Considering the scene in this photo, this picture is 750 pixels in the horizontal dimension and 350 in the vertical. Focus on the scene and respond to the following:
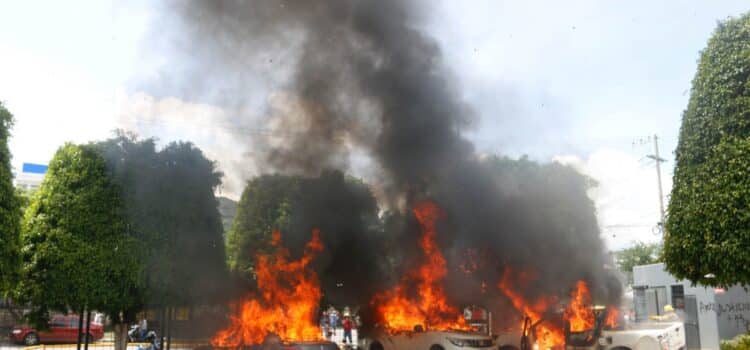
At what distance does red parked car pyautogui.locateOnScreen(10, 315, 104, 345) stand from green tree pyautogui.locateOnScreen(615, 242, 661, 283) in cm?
3885

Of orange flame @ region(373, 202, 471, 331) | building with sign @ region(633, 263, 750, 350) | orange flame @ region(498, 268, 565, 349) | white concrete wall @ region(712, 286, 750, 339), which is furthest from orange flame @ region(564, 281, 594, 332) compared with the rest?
white concrete wall @ region(712, 286, 750, 339)

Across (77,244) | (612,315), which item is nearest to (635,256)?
(612,315)

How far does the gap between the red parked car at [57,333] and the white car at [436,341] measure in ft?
49.3

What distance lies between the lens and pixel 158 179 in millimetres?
13977

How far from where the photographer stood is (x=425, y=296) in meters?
19.6

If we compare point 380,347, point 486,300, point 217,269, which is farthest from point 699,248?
point 486,300

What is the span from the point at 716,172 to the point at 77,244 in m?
12.7

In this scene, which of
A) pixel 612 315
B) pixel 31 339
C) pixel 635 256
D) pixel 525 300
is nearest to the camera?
pixel 525 300

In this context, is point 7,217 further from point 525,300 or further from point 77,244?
point 525,300

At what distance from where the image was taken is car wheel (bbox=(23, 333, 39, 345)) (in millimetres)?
23875

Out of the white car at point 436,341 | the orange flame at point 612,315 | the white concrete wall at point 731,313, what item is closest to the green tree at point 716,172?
the white car at point 436,341

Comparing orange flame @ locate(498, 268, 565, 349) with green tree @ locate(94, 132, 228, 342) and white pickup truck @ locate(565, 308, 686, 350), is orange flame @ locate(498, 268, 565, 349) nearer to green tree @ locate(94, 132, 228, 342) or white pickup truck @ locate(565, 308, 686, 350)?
white pickup truck @ locate(565, 308, 686, 350)

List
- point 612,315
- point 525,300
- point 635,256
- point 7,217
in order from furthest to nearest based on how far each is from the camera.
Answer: point 635,256
point 612,315
point 525,300
point 7,217

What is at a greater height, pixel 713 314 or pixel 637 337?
pixel 713 314
